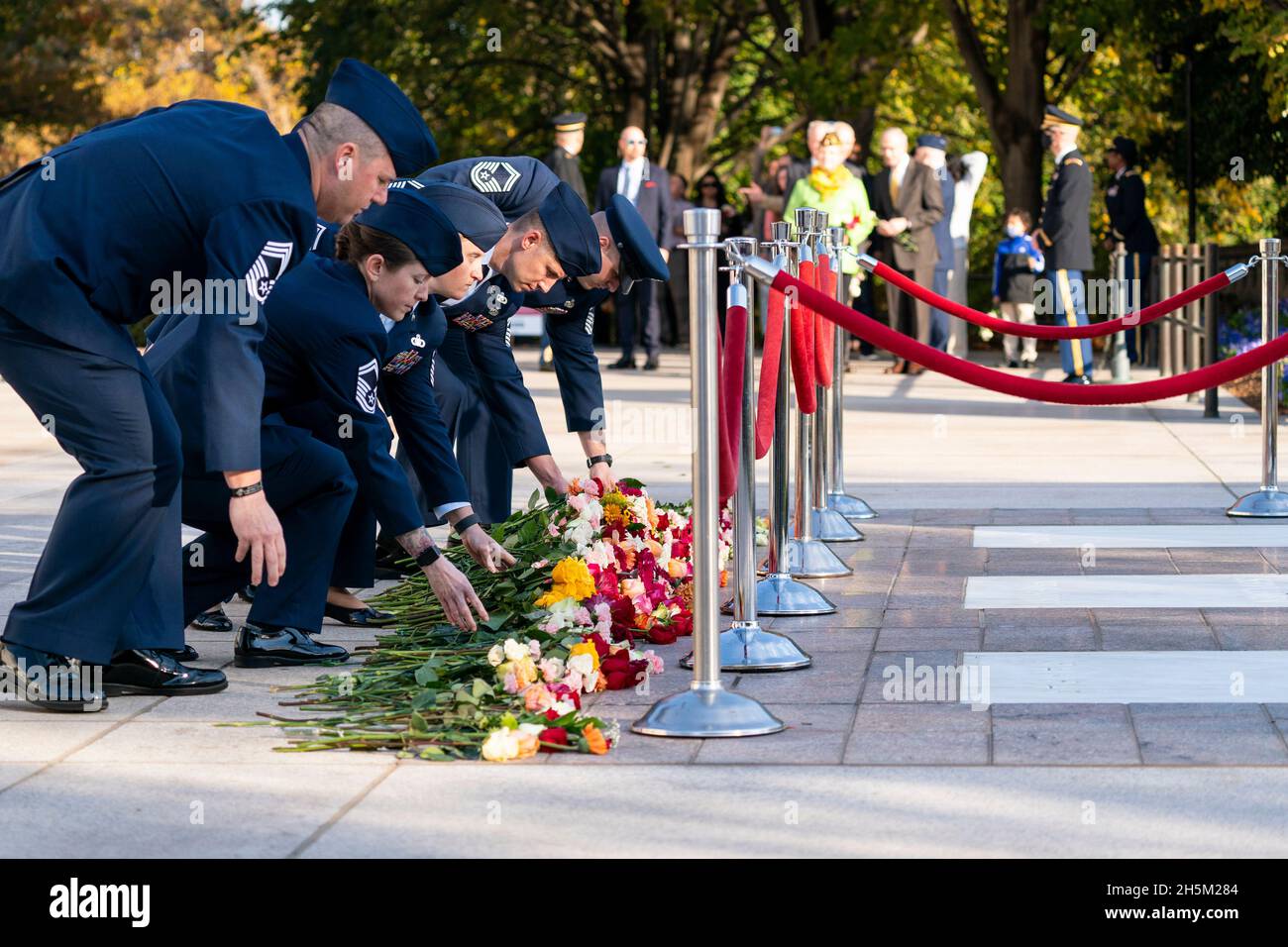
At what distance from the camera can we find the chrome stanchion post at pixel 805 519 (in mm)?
7797

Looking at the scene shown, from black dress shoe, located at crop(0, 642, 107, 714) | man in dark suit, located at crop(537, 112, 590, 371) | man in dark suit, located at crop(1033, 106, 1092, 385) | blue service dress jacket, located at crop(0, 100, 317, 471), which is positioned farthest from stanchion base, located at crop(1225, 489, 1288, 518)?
man in dark suit, located at crop(537, 112, 590, 371)

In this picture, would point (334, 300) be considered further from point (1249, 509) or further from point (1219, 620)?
point (1249, 509)

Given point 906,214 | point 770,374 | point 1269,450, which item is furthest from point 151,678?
point 906,214

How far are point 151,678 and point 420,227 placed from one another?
1.53 meters

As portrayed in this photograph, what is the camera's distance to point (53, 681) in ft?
18.6

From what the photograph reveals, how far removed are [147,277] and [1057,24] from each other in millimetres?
17232

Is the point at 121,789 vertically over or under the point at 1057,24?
under

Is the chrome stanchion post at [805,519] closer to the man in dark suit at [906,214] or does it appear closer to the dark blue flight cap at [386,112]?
the dark blue flight cap at [386,112]

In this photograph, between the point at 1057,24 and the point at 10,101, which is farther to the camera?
the point at 10,101

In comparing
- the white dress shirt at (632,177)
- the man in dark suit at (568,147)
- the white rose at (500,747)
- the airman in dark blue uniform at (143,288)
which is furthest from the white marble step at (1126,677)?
the white dress shirt at (632,177)

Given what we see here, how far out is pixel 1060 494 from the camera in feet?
34.2

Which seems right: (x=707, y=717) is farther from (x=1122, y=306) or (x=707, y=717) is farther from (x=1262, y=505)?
(x=1122, y=306)

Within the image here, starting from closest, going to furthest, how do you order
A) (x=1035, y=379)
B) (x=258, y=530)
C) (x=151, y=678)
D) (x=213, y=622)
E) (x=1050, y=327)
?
1. (x=258, y=530)
2. (x=1035, y=379)
3. (x=151, y=678)
4. (x=213, y=622)
5. (x=1050, y=327)

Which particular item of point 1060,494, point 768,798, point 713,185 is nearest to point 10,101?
point 713,185
